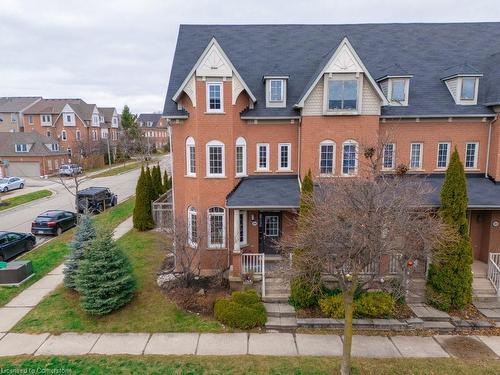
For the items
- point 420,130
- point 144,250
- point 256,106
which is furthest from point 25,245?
point 420,130

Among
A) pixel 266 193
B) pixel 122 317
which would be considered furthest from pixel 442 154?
pixel 122 317

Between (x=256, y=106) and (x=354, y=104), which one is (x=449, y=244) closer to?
(x=354, y=104)

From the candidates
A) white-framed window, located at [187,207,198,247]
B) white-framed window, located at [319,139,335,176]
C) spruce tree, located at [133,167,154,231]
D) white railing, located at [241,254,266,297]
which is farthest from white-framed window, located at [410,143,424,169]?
spruce tree, located at [133,167,154,231]

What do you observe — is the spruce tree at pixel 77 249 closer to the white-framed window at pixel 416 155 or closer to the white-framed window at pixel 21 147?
the white-framed window at pixel 416 155

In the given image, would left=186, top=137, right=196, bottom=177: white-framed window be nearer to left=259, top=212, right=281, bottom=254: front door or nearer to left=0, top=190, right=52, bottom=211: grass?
left=259, top=212, right=281, bottom=254: front door

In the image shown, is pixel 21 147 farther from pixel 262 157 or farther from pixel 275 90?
pixel 275 90
